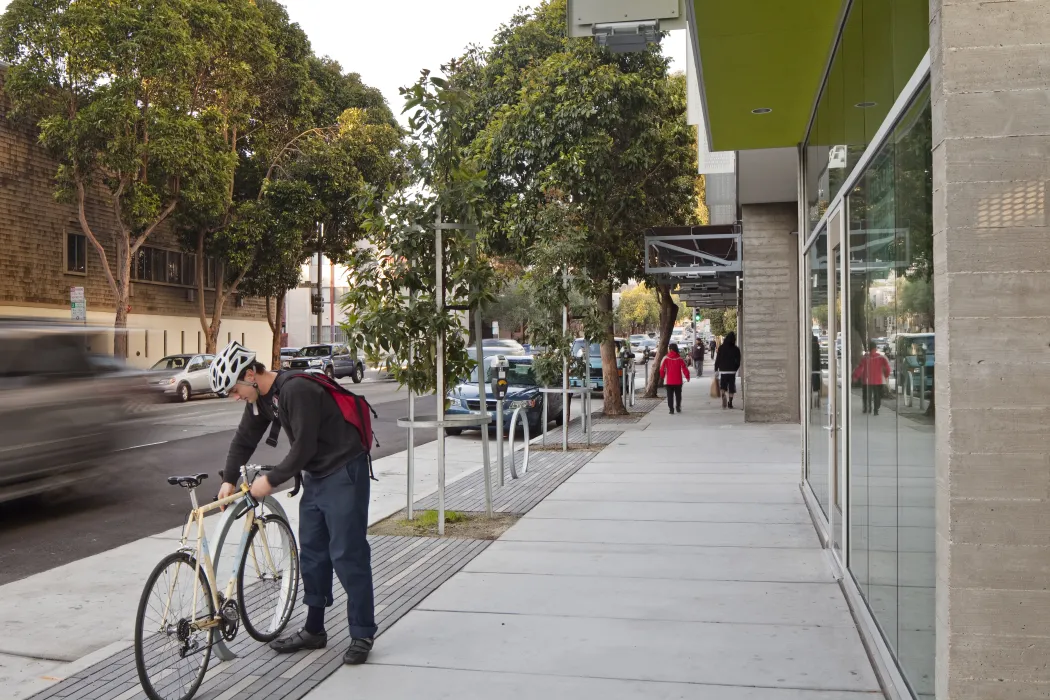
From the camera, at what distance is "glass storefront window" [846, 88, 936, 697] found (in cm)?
356

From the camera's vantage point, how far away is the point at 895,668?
432 cm

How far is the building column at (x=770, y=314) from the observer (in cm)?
1805

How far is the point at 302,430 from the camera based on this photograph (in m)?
4.75

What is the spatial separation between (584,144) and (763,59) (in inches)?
424

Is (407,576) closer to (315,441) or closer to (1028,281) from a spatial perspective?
(315,441)

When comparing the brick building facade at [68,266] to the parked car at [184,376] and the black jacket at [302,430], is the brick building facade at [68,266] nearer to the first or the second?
the parked car at [184,376]

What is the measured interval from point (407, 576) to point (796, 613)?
2.68 metres

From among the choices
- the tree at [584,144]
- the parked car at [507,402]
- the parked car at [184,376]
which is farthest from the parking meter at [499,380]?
the parked car at [184,376]

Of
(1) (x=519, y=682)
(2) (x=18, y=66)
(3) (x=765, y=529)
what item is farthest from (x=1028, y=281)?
(2) (x=18, y=66)

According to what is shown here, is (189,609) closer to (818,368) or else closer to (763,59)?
(818,368)

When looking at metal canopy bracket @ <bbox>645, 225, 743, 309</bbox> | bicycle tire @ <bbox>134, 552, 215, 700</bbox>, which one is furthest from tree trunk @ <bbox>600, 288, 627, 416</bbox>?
bicycle tire @ <bbox>134, 552, 215, 700</bbox>

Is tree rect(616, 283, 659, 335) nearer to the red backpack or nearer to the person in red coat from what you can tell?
the person in red coat

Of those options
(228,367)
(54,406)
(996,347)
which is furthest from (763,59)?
(54,406)

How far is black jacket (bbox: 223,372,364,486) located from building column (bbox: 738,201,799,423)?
14.0 m
